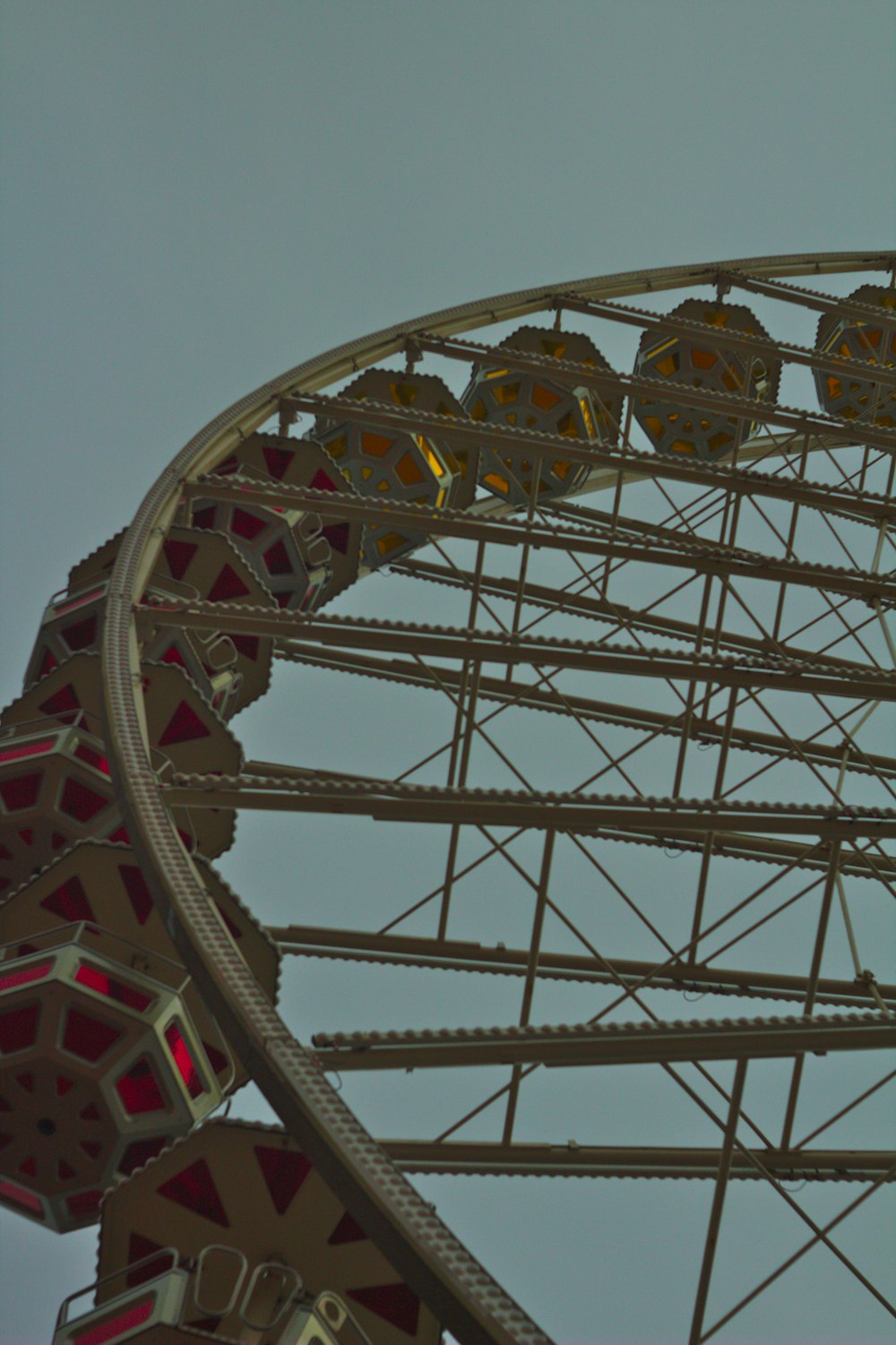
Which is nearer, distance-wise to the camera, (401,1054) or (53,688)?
(401,1054)

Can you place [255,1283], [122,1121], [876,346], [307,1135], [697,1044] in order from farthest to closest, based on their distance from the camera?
1. [876,346]
2. [122,1121]
3. [255,1283]
4. [697,1044]
5. [307,1135]

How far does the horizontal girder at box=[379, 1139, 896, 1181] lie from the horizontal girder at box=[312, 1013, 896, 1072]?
6.68 feet

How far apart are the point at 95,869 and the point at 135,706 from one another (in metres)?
1.16

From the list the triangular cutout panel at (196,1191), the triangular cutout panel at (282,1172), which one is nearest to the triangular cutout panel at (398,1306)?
the triangular cutout panel at (282,1172)

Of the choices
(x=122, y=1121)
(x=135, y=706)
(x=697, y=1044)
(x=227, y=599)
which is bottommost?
(x=122, y=1121)

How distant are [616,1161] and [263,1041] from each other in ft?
14.6

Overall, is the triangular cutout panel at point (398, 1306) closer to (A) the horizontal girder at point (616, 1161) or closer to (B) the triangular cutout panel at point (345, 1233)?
(B) the triangular cutout panel at point (345, 1233)

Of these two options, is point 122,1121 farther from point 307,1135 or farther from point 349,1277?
point 307,1135

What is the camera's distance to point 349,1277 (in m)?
7.30

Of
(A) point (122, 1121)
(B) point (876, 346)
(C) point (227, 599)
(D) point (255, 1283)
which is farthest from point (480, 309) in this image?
(D) point (255, 1283)

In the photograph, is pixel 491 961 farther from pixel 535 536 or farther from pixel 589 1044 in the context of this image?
pixel 589 1044

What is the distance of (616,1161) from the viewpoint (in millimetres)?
9727

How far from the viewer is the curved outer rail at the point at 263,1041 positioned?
4.98 m

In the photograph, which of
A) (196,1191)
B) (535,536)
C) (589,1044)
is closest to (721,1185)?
(589,1044)
